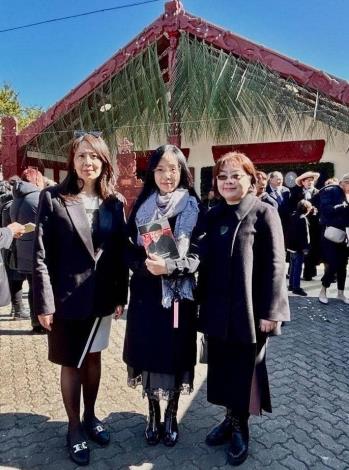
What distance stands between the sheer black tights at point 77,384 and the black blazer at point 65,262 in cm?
36

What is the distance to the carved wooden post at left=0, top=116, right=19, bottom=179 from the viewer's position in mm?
8789

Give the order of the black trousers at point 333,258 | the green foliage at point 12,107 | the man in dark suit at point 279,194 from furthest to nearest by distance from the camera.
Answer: the green foliage at point 12,107 < the man in dark suit at point 279,194 < the black trousers at point 333,258

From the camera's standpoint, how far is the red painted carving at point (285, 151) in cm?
991

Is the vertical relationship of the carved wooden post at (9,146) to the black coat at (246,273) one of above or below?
above

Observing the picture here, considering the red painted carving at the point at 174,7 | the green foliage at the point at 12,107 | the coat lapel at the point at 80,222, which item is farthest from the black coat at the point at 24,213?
the green foliage at the point at 12,107

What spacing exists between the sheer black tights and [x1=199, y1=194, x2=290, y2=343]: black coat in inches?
30.4

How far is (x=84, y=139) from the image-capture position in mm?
2262

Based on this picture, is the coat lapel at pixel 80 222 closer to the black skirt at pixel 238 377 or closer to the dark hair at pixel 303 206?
the black skirt at pixel 238 377

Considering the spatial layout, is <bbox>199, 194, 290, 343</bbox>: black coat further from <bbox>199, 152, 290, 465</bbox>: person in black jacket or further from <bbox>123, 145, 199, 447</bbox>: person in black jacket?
<bbox>123, 145, 199, 447</bbox>: person in black jacket

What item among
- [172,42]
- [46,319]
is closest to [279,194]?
[172,42]

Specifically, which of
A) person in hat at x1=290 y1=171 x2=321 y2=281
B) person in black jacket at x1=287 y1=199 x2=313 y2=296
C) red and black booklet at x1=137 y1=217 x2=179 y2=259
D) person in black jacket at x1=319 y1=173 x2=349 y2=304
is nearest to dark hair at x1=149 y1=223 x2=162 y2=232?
red and black booklet at x1=137 y1=217 x2=179 y2=259

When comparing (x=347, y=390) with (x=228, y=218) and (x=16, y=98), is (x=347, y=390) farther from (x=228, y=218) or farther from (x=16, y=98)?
(x=16, y=98)

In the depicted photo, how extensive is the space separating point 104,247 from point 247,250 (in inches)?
32.9

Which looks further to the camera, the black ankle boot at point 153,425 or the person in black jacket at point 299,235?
the person in black jacket at point 299,235
